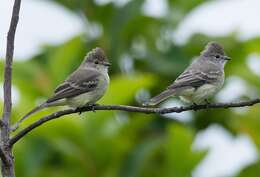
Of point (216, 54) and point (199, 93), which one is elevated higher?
point (216, 54)

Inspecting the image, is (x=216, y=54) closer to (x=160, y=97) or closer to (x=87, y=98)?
(x=87, y=98)

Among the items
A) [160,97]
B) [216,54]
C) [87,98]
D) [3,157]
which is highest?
[216,54]

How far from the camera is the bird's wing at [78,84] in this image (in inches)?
229

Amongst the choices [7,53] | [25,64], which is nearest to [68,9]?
[25,64]

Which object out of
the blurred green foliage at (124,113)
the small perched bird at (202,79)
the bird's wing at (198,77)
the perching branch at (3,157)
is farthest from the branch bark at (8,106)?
the blurred green foliage at (124,113)

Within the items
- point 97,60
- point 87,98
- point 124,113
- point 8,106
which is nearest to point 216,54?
point 97,60

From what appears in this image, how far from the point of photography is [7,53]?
3555 mm

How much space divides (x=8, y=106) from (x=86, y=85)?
2.78 m

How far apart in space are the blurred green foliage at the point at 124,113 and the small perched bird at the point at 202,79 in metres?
1.03

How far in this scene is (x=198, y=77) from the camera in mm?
6469

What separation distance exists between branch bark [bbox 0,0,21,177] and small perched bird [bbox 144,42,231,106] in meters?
2.33

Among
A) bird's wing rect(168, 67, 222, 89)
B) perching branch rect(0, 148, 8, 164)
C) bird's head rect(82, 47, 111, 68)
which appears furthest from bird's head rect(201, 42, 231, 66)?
perching branch rect(0, 148, 8, 164)

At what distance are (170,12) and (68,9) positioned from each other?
141 cm

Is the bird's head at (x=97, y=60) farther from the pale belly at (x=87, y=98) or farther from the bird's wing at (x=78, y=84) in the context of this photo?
the pale belly at (x=87, y=98)
